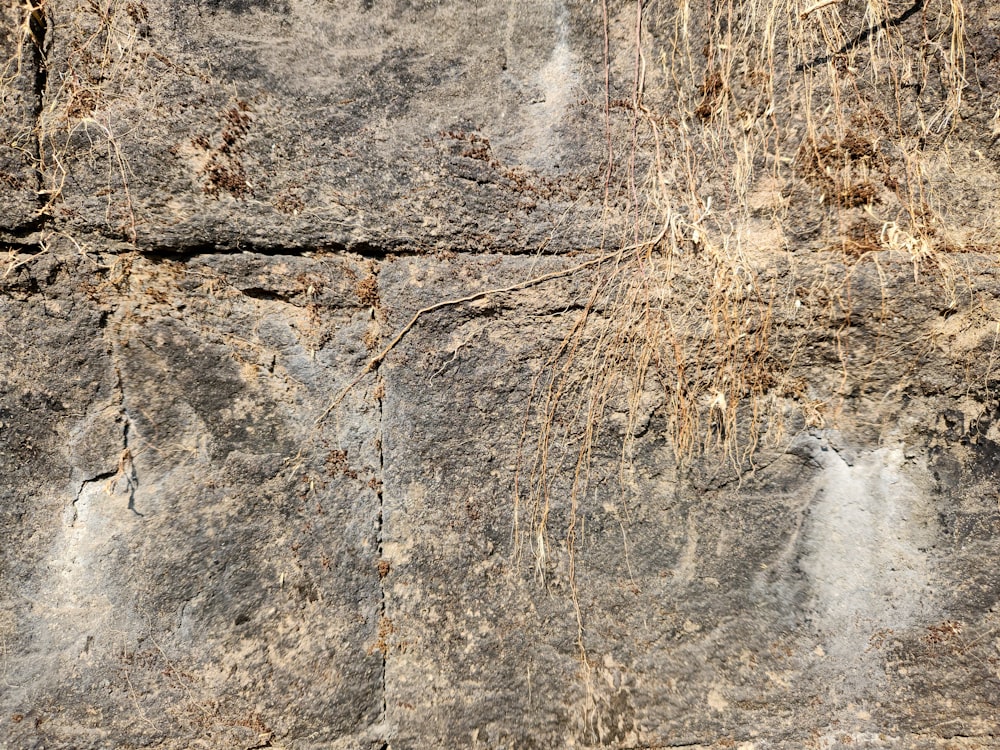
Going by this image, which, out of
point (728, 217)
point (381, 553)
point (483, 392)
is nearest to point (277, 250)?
point (483, 392)

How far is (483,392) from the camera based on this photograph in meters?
1.74

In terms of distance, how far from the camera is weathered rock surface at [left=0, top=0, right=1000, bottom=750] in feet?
5.37

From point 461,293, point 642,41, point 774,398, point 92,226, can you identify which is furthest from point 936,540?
point 92,226

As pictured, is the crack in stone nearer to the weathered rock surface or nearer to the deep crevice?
the weathered rock surface

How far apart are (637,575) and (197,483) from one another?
1.18 metres

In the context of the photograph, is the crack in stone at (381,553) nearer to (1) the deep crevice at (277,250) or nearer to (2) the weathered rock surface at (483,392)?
(2) the weathered rock surface at (483,392)

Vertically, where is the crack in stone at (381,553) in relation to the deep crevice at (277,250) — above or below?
below

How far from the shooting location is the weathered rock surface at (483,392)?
164 centimetres

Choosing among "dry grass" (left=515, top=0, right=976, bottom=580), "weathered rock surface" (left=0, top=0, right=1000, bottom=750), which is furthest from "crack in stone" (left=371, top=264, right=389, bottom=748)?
"dry grass" (left=515, top=0, right=976, bottom=580)

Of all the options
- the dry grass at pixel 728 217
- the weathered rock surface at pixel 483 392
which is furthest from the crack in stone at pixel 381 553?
the dry grass at pixel 728 217

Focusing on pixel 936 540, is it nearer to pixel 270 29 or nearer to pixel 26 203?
pixel 270 29

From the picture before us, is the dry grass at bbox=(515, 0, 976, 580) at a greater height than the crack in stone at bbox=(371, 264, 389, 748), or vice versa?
the dry grass at bbox=(515, 0, 976, 580)

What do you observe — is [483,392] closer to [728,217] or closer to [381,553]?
[381,553]

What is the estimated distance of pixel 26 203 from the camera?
1.60 m
